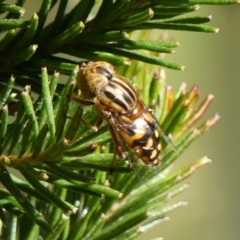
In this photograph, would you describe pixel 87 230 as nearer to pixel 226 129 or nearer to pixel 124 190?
pixel 124 190

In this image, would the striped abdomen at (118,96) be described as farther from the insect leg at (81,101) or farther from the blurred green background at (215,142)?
the blurred green background at (215,142)

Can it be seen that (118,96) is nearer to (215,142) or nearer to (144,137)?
(144,137)

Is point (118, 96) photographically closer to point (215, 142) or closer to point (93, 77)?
point (93, 77)

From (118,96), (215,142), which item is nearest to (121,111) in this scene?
(118,96)

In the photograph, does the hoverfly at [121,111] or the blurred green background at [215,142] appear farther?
the blurred green background at [215,142]

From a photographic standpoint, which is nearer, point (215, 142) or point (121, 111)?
point (121, 111)

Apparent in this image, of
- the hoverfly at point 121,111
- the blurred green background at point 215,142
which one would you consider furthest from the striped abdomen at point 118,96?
the blurred green background at point 215,142

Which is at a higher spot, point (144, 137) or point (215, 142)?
point (215, 142)
